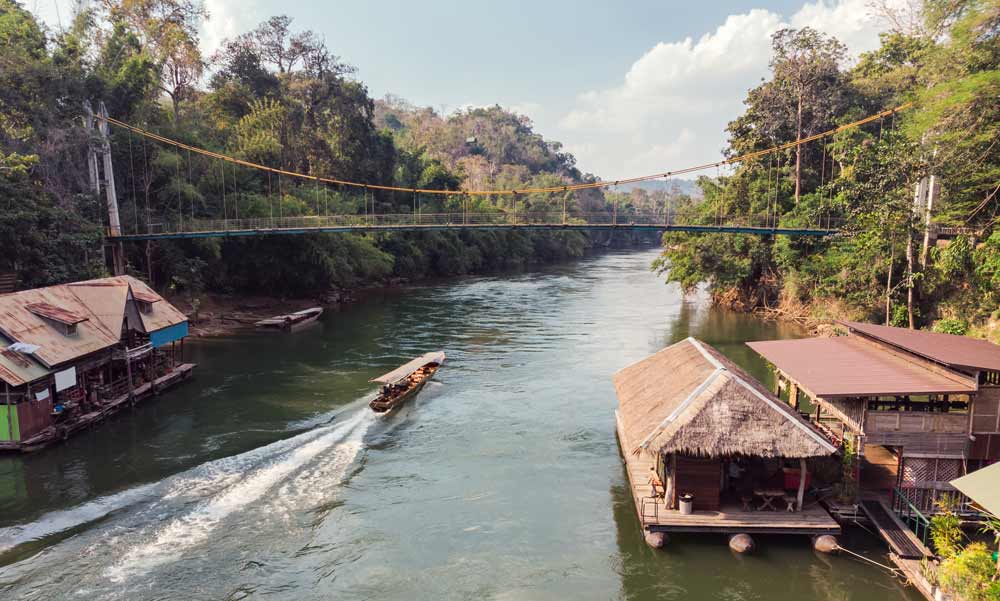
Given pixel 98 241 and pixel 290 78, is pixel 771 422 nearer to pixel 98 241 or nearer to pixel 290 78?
pixel 98 241

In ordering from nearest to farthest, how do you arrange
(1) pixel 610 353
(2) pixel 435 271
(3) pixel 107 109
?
(1) pixel 610 353 → (3) pixel 107 109 → (2) pixel 435 271

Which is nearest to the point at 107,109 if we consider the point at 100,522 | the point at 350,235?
the point at 350,235

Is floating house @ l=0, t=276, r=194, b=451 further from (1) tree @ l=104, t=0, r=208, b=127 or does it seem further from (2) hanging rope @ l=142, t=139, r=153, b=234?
(1) tree @ l=104, t=0, r=208, b=127

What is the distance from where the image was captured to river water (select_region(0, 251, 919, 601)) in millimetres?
12555

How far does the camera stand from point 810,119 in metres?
42.6

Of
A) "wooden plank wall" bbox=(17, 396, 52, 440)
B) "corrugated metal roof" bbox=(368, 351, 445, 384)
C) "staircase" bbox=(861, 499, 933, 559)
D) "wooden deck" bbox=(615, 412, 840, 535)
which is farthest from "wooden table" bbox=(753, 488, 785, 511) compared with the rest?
"wooden plank wall" bbox=(17, 396, 52, 440)

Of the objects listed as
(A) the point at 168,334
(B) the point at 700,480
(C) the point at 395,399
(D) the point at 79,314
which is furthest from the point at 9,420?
(B) the point at 700,480

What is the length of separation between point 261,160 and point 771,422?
48.4 metres

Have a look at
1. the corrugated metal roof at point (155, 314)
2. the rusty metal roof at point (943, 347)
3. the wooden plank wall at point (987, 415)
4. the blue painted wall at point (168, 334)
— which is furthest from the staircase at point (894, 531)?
the corrugated metal roof at point (155, 314)

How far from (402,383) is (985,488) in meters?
18.6

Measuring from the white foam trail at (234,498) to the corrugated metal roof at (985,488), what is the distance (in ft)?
46.9

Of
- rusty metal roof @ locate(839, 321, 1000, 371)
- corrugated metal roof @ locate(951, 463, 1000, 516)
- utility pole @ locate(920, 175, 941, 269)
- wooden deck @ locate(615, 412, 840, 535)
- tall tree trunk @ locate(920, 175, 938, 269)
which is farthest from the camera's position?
tall tree trunk @ locate(920, 175, 938, 269)

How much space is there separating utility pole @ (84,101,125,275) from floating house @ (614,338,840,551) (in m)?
30.8

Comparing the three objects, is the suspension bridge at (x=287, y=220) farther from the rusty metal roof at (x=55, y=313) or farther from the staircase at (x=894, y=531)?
the staircase at (x=894, y=531)
